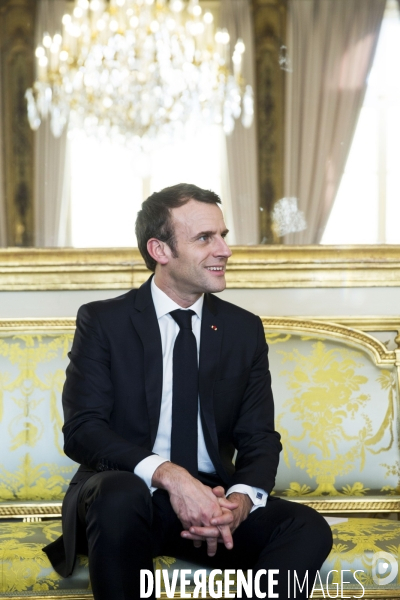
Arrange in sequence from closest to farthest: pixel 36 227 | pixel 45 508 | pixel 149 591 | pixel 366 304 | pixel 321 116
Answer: pixel 149 591
pixel 45 508
pixel 366 304
pixel 36 227
pixel 321 116

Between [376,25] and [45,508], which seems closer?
[45,508]

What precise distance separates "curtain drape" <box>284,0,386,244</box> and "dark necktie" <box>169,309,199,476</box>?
8.22 feet

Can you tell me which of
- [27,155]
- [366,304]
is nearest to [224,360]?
[366,304]

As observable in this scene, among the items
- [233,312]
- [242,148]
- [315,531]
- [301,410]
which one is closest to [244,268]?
[301,410]

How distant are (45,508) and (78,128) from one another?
266 centimetres

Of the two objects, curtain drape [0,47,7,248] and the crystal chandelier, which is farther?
the crystal chandelier

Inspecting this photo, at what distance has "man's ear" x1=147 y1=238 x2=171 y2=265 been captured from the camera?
2.19 meters

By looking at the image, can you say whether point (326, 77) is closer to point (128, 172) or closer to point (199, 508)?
point (128, 172)

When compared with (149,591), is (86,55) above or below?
above

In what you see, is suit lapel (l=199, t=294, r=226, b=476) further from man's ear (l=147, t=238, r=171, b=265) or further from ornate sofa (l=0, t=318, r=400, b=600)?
ornate sofa (l=0, t=318, r=400, b=600)

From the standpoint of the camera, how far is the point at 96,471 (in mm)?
1948

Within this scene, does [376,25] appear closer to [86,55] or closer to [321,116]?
[321,116]

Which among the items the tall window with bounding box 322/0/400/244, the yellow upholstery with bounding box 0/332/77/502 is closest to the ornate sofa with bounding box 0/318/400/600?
the yellow upholstery with bounding box 0/332/77/502

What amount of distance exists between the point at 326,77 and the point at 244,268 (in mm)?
1955
